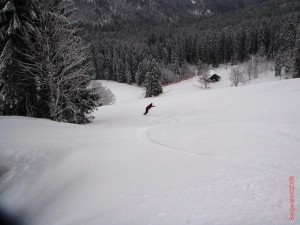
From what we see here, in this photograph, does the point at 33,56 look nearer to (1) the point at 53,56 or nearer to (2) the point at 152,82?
(1) the point at 53,56

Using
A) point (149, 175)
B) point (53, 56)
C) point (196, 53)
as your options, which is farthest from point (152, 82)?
point (196, 53)

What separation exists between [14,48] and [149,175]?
10.7 m

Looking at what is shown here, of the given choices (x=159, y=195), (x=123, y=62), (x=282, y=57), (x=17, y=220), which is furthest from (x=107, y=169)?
(x=123, y=62)

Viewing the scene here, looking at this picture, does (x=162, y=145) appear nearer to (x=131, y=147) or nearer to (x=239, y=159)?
(x=131, y=147)

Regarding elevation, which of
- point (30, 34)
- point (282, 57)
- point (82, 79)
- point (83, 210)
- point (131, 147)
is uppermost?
point (282, 57)

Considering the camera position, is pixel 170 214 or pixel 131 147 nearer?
pixel 170 214

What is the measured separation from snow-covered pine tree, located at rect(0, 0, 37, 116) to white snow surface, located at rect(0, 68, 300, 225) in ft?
7.42

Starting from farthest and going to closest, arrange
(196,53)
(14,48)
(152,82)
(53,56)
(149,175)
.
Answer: (196,53)
(152,82)
(53,56)
(14,48)
(149,175)

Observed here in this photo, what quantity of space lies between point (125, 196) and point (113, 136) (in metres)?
4.96

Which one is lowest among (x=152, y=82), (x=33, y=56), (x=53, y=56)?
(x=33, y=56)

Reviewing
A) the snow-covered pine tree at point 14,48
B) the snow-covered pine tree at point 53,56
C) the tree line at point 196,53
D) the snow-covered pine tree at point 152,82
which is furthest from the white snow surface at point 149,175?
the tree line at point 196,53

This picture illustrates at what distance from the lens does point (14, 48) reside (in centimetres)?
1097

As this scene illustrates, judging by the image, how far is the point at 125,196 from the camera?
182 inches

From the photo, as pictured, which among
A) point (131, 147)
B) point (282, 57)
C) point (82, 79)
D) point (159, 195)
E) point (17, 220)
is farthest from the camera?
point (282, 57)
